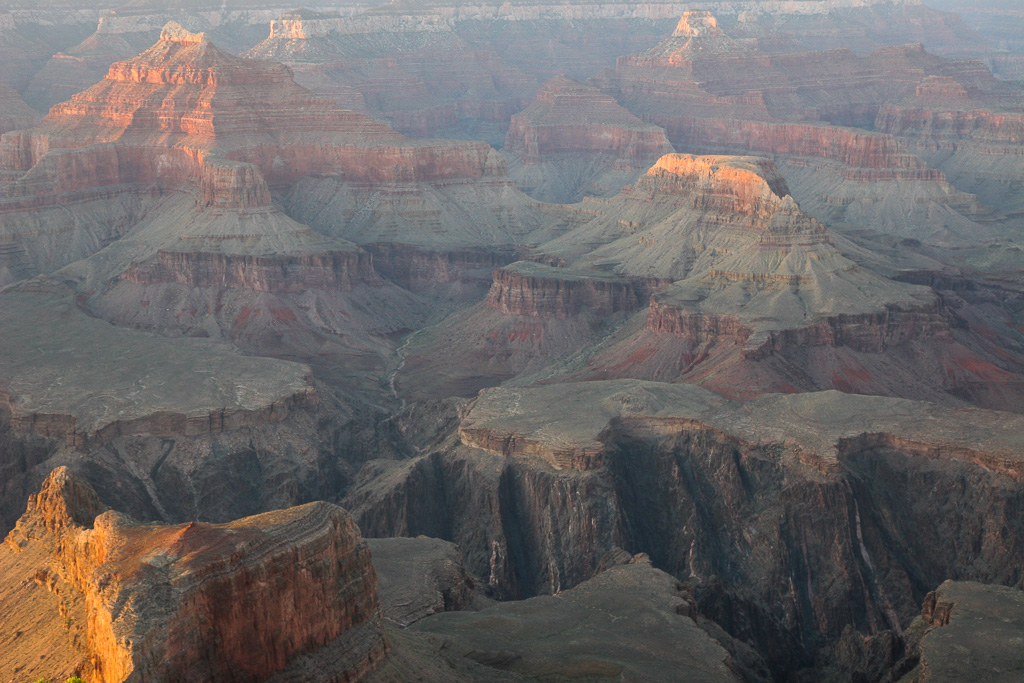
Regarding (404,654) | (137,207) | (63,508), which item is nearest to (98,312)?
(137,207)

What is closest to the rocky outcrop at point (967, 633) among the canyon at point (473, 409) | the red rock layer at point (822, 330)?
the canyon at point (473, 409)

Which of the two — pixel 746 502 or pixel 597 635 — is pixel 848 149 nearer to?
pixel 746 502

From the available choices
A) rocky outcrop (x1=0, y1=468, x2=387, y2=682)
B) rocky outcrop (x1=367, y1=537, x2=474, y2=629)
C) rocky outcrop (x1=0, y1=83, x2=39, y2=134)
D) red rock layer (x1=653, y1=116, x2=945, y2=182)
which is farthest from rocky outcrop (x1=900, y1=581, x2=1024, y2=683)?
rocky outcrop (x1=0, y1=83, x2=39, y2=134)

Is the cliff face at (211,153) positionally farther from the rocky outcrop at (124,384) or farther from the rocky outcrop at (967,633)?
the rocky outcrop at (967,633)

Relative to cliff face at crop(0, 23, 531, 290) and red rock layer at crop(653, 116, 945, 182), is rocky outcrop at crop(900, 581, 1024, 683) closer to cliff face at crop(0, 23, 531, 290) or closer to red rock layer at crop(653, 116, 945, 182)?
cliff face at crop(0, 23, 531, 290)

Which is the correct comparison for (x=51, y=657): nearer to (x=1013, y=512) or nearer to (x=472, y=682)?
(x=472, y=682)

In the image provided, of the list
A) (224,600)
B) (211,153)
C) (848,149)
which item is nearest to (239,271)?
(211,153)
